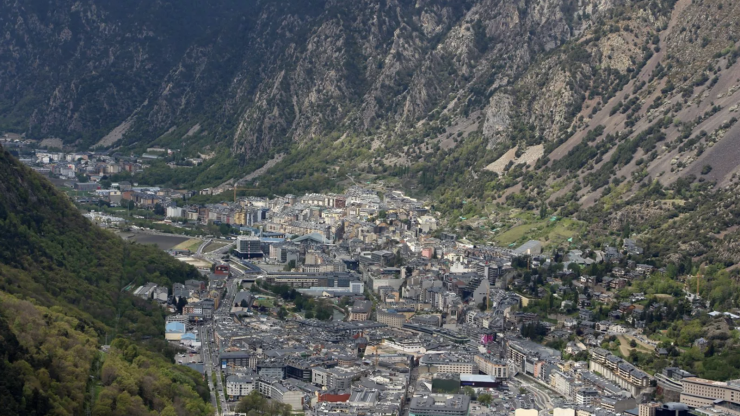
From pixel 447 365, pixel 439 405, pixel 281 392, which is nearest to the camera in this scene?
pixel 439 405

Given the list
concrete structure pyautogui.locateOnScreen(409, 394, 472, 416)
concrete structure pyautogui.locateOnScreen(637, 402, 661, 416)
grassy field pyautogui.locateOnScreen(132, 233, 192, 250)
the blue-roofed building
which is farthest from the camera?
grassy field pyautogui.locateOnScreen(132, 233, 192, 250)

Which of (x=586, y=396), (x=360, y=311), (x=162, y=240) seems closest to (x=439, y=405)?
(x=586, y=396)

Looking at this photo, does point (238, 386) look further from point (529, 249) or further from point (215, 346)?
point (529, 249)

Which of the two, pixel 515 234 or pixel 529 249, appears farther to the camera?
pixel 515 234

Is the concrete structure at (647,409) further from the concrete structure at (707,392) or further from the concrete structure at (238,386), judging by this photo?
the concrete structure at (238,386)

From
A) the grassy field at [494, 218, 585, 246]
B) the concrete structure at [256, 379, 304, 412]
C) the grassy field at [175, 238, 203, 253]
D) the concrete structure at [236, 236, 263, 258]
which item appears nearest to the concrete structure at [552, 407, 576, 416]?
the concrete structure at [256, 379, 304, 412]

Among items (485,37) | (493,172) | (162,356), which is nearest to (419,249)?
(493,172)

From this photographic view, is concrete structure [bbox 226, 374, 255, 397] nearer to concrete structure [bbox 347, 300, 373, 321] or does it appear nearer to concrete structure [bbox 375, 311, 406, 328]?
concrete structure [bbox 375, 311, 406, 328]
